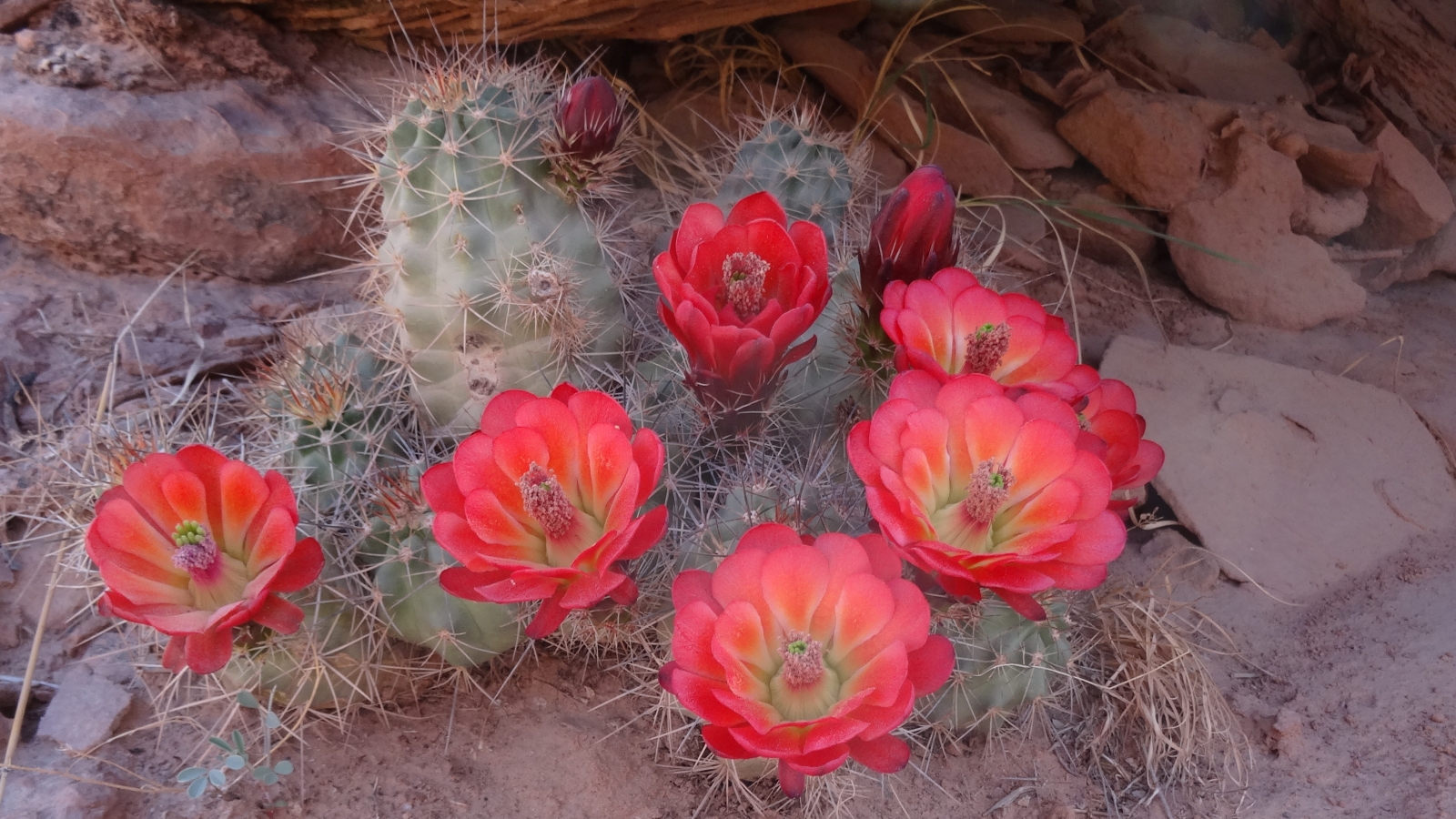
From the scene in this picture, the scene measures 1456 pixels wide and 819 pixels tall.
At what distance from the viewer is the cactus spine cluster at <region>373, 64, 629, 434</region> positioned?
53.4 inches

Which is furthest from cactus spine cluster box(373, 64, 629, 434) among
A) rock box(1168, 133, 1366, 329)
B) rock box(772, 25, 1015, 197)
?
rock box(1168, 133, 1366, 329)

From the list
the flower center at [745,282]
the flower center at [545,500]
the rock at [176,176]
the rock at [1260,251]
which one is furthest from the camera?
the rock at [1260,251]

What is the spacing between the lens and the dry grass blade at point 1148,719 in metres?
1.46

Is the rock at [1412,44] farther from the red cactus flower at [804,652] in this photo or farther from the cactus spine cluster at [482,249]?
the red cactus flower at [804,652]

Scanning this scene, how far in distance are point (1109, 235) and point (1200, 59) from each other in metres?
0.59

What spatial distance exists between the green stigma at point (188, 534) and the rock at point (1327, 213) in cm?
255

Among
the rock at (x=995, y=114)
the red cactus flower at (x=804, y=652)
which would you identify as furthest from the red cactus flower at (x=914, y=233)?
the rock at (x=995, y=114)

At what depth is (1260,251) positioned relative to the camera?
235 centimetres

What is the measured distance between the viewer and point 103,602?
3.64 ft

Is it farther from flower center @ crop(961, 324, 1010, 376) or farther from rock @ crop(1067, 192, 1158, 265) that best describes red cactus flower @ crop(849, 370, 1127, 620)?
rock @ crop(1067, 192, 1158, 265)

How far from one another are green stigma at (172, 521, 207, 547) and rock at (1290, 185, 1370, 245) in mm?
2552

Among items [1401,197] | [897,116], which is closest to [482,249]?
[897,116]

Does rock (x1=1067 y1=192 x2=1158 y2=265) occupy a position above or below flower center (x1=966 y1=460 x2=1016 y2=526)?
below

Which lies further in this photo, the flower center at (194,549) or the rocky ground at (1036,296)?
the rocky ground at (1036,296)
